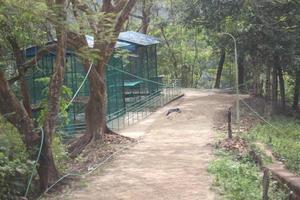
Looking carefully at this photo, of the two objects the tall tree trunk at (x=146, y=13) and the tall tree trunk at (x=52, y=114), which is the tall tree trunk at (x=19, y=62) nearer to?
the tall tree trunk at (x=52, y=114)

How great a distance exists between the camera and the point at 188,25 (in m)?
23.4

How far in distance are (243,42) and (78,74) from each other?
655cm

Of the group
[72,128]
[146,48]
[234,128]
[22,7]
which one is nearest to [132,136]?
[72,128]

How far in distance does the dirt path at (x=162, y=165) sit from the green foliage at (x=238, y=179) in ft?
0.77

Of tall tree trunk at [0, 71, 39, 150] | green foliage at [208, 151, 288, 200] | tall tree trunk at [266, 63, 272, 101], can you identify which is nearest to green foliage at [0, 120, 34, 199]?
tall tree trunk at [0, 71, 39, 150]

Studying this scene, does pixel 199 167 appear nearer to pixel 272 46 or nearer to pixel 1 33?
pixel 1 33

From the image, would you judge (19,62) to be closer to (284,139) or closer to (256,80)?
(284,139)

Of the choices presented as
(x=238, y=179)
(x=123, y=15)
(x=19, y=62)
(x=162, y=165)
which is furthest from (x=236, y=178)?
(x=123, y=15)

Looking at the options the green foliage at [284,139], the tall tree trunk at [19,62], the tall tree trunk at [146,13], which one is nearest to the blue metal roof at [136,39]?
the tall tree trunk at [146,13]

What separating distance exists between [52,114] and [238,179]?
3.45 m

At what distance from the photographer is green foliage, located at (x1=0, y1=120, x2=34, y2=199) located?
7672 mm

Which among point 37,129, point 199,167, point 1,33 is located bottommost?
point 199,167

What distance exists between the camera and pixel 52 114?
9.06 meters

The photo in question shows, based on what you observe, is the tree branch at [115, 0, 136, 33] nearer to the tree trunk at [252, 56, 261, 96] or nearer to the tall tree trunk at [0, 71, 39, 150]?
the tall tree trunk at [0, 71, 39, 150]
